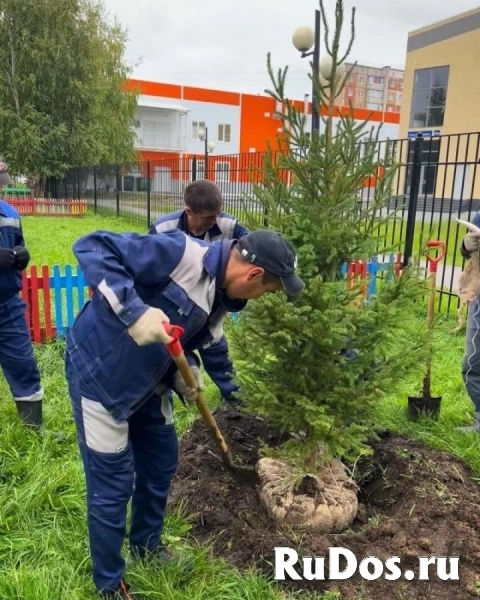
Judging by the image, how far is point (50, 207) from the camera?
2006cm

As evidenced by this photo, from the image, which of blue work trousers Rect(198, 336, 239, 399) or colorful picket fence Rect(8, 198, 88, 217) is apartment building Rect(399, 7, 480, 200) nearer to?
colorful picket fence Rect(8, 198, 88, 217)

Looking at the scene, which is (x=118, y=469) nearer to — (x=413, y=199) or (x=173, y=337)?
(x=173, y=337)

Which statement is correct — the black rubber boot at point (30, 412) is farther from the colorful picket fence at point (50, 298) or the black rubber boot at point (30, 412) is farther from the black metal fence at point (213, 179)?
the black metal fence at point (213, 179)

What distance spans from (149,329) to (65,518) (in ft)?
5.24

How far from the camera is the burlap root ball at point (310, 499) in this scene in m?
2.71

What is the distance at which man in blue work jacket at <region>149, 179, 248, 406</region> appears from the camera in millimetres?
3512

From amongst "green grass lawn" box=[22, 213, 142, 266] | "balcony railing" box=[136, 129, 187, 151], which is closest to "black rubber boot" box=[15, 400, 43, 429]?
"green grass lawn" box=[22, 213, 142, 266]

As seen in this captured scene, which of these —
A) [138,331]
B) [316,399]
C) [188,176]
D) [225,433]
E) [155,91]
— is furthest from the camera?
[155,91]

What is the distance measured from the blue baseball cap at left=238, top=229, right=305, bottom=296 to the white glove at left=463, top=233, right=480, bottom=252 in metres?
2.06

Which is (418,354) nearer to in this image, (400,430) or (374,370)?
(374,370)

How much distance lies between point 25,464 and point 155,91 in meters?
44.3

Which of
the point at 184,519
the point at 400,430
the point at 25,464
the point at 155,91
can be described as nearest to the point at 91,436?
the point at 184,519

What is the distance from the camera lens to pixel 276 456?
9.33 ft

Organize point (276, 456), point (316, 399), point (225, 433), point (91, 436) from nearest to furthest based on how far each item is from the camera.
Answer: point (91, 436) → point (316, 399) → point (276, 456) → point (225, 433)
